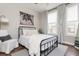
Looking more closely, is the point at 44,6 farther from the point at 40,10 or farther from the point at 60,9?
the point at 60,9

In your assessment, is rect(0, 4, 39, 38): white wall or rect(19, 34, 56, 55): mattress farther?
rect(19, 34, 56, 55): mattress

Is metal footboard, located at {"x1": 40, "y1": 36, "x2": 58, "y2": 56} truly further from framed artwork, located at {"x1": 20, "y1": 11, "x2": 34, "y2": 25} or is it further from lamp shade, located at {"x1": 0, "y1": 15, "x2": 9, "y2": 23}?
lamp shade, located at {"x1": 0, "y1": 15, "x2": 9, "y2": 23}

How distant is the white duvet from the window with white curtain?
38 centimetres

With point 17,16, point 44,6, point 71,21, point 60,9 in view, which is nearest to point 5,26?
point 17,16

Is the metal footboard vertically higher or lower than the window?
lower

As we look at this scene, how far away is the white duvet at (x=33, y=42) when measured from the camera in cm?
139

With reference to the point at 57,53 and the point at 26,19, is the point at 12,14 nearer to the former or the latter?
the point at 26,19

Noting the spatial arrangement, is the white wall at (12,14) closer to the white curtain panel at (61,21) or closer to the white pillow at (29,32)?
the white pillow at (29,32)

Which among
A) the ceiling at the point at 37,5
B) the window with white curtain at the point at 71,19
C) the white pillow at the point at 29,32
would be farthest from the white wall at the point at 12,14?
the window with white curtain at the point at 71,19

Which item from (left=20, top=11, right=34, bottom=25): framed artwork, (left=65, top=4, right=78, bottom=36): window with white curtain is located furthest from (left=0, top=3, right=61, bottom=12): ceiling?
(left=65, top=4, right=78, bottom=36): window with white curtain

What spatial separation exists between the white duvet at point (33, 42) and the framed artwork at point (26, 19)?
25 cm

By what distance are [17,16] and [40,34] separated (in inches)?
20.3

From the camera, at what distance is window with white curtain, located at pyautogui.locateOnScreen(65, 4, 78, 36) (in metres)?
1.34

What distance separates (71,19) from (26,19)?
79 cm
